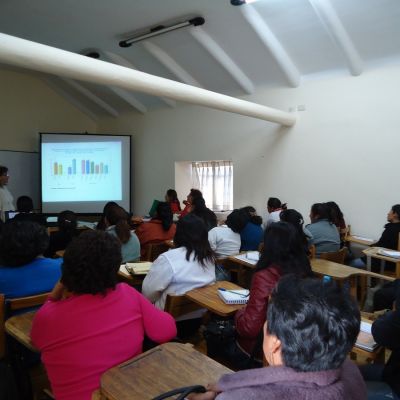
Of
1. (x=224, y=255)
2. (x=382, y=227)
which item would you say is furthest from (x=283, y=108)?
(x=224, y=255)

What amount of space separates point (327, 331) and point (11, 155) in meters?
7.70

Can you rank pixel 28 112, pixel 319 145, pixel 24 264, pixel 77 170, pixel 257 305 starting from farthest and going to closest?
1. pixel 28 112
2. pixel 77 170
3. pixel 319 145
4. pixel 24 264
5. pixel 257 305

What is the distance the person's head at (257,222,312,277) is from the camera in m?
1.91

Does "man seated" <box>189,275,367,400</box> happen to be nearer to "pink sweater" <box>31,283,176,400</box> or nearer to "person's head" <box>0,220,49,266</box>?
"pink sweater" <box>31,283,176,400</box>

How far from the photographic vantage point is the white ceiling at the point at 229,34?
13.5ft

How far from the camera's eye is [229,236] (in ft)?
12.1

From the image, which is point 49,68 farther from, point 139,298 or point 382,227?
point 382,227

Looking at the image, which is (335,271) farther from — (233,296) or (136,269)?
(136,269)

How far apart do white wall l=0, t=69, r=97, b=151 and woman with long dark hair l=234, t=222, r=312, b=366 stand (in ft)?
22.9

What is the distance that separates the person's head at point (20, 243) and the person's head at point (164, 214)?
2.04 meters

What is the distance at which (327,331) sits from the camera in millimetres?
780

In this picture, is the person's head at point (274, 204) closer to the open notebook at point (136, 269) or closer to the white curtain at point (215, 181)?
the white curtain at point (215, 181)

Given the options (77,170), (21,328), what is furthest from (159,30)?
(21,328)

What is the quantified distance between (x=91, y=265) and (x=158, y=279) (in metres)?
0.87
